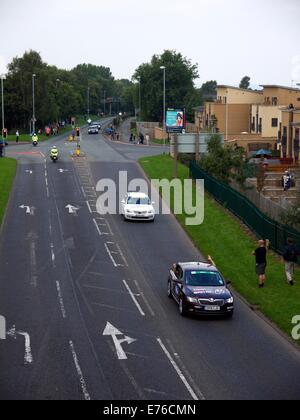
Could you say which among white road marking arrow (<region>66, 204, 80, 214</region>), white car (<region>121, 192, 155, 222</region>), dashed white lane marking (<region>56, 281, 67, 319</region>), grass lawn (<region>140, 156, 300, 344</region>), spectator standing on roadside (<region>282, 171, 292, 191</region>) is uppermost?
spectator standing on roadside (<region>282, 171, 292, 191</region>)

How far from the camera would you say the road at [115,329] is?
16.1 metres

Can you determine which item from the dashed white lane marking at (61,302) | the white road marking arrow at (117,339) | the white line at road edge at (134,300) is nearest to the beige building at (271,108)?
the white line at road edge at (134,300)

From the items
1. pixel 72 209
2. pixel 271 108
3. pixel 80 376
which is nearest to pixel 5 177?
pixel 72 209

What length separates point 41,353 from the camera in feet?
60.5

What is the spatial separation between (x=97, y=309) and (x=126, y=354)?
15.3 feet

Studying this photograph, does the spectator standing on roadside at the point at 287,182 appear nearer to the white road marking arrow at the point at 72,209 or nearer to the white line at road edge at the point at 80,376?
the white road marking arrow at the point at 72,209

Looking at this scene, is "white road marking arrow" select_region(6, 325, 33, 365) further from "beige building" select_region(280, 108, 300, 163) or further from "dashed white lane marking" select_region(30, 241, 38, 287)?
"beige building" select_region(280, 108, 300, 163)

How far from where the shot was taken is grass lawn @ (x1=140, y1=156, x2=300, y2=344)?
23078 millimetres

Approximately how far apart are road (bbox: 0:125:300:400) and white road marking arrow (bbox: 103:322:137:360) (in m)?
0.03

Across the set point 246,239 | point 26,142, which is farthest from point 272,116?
point 246,239

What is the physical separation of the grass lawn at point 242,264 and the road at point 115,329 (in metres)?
0.75

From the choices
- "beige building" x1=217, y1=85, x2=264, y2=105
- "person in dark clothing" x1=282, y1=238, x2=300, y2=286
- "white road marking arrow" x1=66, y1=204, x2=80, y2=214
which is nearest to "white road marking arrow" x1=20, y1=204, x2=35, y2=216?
"white road marking arrow" x1=66, y1=204, x2=80, y2=214
